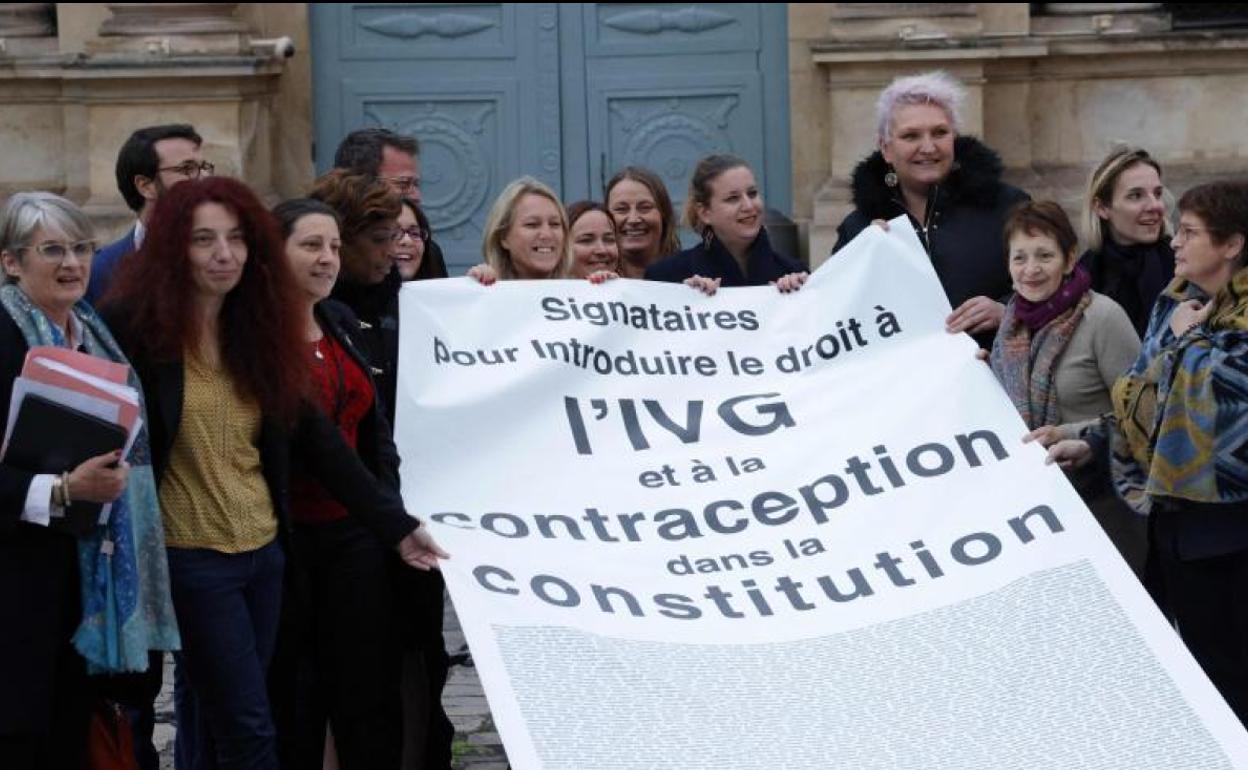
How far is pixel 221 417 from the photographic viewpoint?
21.7ft

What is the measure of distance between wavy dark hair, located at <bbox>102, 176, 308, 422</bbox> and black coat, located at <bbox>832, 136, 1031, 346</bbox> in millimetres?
2135

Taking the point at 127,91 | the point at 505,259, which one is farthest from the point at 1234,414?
the point at 127,91

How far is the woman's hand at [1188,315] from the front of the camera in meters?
6.88

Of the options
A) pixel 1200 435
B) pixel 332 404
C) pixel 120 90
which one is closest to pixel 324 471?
pixel 332 404

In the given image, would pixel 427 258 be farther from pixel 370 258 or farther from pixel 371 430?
pixel 371 430

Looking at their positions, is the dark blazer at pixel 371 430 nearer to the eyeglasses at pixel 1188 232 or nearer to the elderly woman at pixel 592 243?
the elderly woman at pixel 592 243

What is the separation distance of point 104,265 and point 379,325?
0.97m

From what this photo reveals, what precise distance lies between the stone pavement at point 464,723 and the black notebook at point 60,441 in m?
2.34

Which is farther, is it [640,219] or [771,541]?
[640,219]

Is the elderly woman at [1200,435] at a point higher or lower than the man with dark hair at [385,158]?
lower

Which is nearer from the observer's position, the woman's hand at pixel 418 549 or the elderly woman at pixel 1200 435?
the elderly woman at pixel 1200 435

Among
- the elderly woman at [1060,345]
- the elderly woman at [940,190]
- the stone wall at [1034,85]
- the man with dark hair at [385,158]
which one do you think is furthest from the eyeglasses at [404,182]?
the stone wall at [1034,85]

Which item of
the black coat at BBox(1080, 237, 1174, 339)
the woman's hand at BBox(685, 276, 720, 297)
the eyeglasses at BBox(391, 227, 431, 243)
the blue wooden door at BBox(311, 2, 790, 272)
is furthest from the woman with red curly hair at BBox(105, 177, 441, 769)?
the blue wooden door at BBox(311, 2, 790, 272)

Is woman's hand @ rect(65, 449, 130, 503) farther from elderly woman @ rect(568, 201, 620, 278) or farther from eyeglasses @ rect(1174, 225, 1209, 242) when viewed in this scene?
eyeglasses @ rect(1174, 225, 1209, 242)
